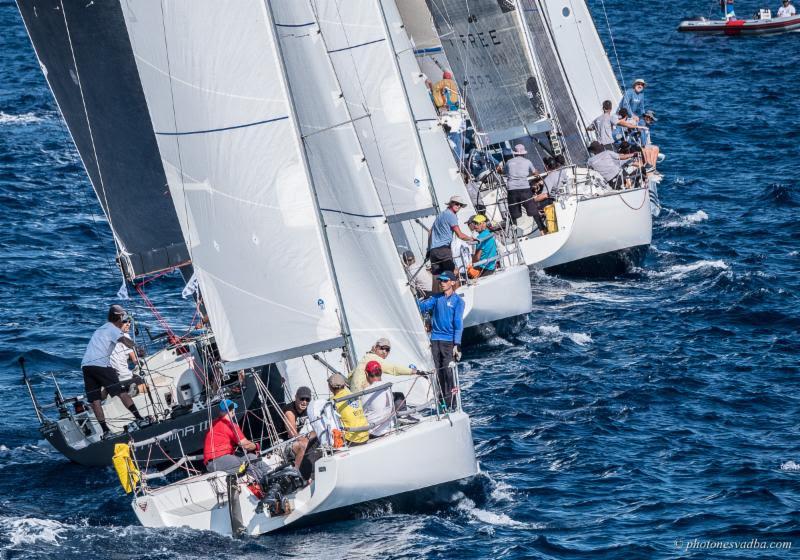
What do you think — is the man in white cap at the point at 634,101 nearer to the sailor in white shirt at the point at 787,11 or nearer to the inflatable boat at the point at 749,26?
the inflatable boat at the point at 749,26

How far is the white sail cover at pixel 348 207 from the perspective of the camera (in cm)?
2144

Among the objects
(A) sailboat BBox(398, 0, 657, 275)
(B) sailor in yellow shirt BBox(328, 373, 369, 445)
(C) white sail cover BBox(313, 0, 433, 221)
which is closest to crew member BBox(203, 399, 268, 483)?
(B) sailor in yellow shirt BBox(328, 373, 369, 445)

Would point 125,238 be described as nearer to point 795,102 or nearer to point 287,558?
point 287,558

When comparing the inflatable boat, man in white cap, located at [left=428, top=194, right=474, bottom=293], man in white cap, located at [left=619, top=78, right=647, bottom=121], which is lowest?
man in white cap, located at [left=428, top=194, right=474, bottom=293]

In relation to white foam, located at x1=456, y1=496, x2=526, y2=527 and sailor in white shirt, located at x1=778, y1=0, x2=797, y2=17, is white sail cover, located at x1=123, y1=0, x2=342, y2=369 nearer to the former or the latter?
white foam, located at x1=456, y1=496, x2=526, y2=527

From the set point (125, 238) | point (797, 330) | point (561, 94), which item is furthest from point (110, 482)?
point (561, 94)

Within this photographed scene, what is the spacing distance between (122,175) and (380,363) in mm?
7895

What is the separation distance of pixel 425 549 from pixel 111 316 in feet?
25.0

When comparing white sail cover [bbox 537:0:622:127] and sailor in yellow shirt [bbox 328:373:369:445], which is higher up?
white sail cover [bbox 537:0:622:127]

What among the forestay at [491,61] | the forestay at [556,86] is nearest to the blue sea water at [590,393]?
the forestay at [556,86]

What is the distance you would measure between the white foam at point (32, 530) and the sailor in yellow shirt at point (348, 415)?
4.18 m

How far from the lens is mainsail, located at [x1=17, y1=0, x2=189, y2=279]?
25562 mm

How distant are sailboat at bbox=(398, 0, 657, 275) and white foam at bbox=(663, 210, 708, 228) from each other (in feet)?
1.80

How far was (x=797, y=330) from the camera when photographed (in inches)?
1094
